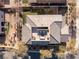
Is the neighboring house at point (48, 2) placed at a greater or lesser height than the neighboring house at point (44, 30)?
greater

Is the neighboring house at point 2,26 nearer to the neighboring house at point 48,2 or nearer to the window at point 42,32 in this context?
the neighboring house at point 48,2

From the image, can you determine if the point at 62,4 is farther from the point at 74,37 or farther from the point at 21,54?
the point at 21,54

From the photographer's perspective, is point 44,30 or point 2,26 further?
point 2,26

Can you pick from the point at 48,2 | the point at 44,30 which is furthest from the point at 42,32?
the point at 48,2

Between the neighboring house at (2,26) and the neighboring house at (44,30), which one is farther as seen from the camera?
the neighboring house at (2,26)

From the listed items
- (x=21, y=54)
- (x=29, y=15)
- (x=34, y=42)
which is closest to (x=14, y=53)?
(x=21, y=54)

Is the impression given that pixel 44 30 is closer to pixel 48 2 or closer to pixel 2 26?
pixel 48 2

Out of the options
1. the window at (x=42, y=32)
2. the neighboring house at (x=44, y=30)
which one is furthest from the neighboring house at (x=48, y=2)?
the window at (x=42, y=32)

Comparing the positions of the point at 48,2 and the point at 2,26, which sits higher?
the point at 48,2

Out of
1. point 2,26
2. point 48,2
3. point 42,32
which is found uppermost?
point 48,2
